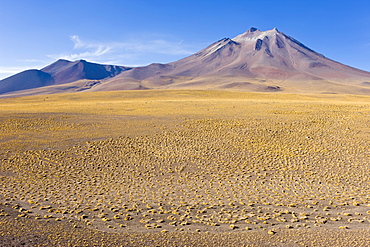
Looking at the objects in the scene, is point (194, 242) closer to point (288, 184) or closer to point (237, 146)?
point (288, 184)

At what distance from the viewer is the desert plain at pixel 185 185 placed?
916 cm

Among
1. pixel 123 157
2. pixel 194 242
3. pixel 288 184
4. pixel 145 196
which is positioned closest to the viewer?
pixel 194 242

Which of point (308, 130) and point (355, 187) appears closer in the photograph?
point (355, 187)

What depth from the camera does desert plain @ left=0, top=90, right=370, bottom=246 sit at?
916 cm

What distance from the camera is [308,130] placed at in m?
23.8

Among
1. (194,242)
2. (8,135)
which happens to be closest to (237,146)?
(194,242)

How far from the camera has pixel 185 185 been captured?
45.3ft

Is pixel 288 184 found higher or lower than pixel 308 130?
lower

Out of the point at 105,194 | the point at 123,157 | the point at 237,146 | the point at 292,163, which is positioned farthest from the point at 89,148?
the point at 292,163

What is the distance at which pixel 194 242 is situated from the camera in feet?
28.4

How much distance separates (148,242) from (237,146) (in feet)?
40.6

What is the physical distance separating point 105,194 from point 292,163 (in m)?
10.8

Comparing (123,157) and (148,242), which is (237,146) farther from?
(148,242)

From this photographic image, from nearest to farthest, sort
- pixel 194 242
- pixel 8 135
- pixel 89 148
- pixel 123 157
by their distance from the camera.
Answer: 1. pixel 194 242
2. pixel 123 157
3. pixel 89 148
4. pixel 8 135
